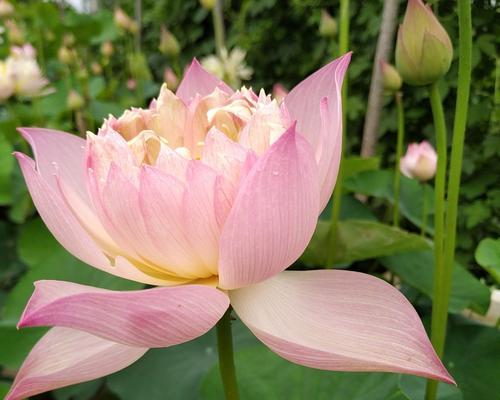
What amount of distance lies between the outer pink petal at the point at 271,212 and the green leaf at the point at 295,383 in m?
0.22

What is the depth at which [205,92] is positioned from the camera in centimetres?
43

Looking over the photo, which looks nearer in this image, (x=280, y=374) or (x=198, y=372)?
(x=280, y=374)

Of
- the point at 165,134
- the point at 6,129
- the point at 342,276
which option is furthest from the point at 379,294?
the point at 6,129

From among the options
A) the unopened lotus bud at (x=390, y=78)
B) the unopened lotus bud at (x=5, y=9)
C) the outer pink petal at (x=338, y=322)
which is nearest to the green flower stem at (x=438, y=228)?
the outer pink petal at (x=338, y=322)

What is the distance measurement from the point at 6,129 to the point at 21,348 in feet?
2.92

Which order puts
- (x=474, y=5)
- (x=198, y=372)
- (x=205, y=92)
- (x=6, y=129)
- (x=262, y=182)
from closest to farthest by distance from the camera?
(x=262, y=182) < (x=205, y=92) < (x=198, y=372) < (x=474, y=5) < (x=6, y=129)

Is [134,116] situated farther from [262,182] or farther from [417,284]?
[417,284]

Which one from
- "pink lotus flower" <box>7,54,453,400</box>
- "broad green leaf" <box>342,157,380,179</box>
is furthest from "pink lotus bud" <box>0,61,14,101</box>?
"pink lotus flower" <box>7,54,453,400</box>

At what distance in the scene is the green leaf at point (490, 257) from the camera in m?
0.60

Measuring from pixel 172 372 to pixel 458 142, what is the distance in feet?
1.41

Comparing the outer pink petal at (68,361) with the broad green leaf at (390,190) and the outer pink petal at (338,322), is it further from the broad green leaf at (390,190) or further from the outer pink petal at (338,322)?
the broad green leaf at (390,190)

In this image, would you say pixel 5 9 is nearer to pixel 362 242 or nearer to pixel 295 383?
pixel 362 242

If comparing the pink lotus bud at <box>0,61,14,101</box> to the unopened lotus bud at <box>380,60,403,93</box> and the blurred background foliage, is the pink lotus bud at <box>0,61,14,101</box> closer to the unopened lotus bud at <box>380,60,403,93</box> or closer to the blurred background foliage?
the blurred background foliage

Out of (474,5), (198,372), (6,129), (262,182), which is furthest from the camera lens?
(6,129)
